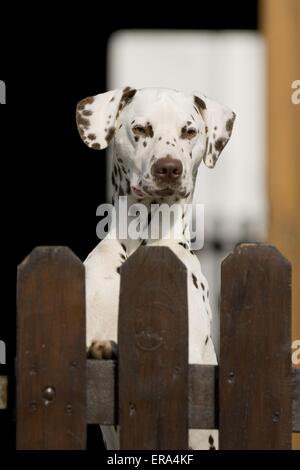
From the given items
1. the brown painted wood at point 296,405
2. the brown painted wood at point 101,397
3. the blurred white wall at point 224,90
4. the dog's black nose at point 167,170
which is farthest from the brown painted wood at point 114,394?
the blurred white wall at point 224,90

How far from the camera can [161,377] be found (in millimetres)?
2766

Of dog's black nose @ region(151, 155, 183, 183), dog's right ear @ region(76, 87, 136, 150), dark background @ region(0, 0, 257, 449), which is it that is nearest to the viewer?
dog's black nose @ region(151, 155, 183, 183)

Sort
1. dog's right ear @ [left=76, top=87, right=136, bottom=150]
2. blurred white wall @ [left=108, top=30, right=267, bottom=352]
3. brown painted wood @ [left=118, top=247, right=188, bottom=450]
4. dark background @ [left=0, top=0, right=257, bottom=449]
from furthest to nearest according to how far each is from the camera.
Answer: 1. dark background @ [left=0, top=0, right=257, bottom=449]
2. blurred white wall @ [left=108, top=30, right=267, bottom=352]
3. dog's right ear @ [left=76, top=87, right=136, bottom=150]
4. brown painted wood @ [left=118, top=247, right=188, bottom=450]

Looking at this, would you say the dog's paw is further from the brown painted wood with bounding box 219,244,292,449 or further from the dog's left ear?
the dog's left ear

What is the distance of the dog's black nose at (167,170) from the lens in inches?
128

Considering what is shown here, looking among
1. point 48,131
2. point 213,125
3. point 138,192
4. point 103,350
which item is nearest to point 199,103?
point 213,125

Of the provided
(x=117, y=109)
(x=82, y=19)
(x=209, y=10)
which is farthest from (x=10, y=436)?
(x=82, y=19)

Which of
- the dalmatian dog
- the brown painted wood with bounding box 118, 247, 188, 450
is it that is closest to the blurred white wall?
the dalmatian dog

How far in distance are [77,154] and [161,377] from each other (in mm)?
7660

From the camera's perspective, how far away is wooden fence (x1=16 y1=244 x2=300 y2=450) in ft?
9.07

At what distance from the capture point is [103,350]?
2.86 metres

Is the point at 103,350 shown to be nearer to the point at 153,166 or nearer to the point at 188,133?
the point at 153,166

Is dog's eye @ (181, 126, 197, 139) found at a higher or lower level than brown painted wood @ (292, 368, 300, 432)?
higher

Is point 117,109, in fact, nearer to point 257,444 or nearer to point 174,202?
point 174,202
